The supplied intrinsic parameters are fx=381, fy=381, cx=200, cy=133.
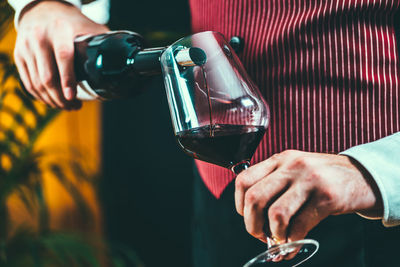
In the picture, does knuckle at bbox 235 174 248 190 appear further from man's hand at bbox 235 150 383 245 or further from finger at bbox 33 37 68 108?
finger at bbox 33 37 68 108

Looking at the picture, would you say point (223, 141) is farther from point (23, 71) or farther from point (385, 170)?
point (23, 71)

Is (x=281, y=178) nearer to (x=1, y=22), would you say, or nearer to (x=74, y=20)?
(x=74, y=20)

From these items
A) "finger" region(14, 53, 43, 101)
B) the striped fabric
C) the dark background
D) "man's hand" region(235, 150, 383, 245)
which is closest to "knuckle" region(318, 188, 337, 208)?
"man's hand" region(235, 150, 383, 245)

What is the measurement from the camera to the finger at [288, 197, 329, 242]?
1.19 feet

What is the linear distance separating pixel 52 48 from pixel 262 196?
49 centimetres

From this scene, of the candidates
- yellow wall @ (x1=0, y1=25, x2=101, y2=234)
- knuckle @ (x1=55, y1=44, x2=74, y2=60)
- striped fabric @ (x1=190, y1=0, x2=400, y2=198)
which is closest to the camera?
striped fabric @ (x1=190, y1=0, x2=400, y2=198)

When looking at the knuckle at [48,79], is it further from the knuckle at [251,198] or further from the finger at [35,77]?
the knuckle at [251,198]

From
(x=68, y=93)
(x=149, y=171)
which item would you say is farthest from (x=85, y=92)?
(x=149, y=171)

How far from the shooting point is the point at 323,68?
1.84 feet

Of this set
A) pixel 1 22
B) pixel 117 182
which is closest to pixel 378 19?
pixel 1 22

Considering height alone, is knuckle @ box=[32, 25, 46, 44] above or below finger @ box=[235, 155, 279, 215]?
above

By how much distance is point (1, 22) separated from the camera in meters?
1.06

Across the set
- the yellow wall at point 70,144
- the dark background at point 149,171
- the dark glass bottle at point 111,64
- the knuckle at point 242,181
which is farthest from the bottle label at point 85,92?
the yellow wall at point 70,144

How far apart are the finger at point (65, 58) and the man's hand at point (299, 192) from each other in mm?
402
